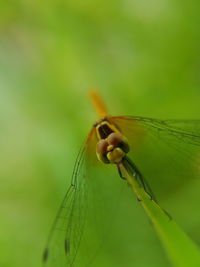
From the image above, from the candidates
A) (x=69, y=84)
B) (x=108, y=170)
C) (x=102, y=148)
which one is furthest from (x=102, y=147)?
(x=69, y=84)

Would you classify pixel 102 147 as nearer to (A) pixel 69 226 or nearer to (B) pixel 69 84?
(A) pixel 69 226

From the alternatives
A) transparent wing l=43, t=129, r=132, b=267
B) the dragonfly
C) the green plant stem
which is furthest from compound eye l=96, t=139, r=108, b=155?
the green plant stem

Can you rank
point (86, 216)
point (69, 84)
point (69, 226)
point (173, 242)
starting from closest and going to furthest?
point (173, 242) < point (69, 226) < point (86, 216) < point (69, 84)

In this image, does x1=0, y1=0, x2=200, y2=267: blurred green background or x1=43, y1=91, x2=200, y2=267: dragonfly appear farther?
x1=0, y1=0, x2=200, y2=267: blurred green background

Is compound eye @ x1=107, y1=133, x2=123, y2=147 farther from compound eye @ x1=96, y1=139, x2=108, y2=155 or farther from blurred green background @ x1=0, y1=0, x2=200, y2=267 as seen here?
blurred green background @ x1=0, y1=0, x2=200, y2=267

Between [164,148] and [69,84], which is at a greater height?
[69,84]

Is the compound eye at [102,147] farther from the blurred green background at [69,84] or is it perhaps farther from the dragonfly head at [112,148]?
the blurred green background at [69,84]

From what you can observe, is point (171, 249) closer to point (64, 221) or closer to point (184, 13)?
point (64, 221)
